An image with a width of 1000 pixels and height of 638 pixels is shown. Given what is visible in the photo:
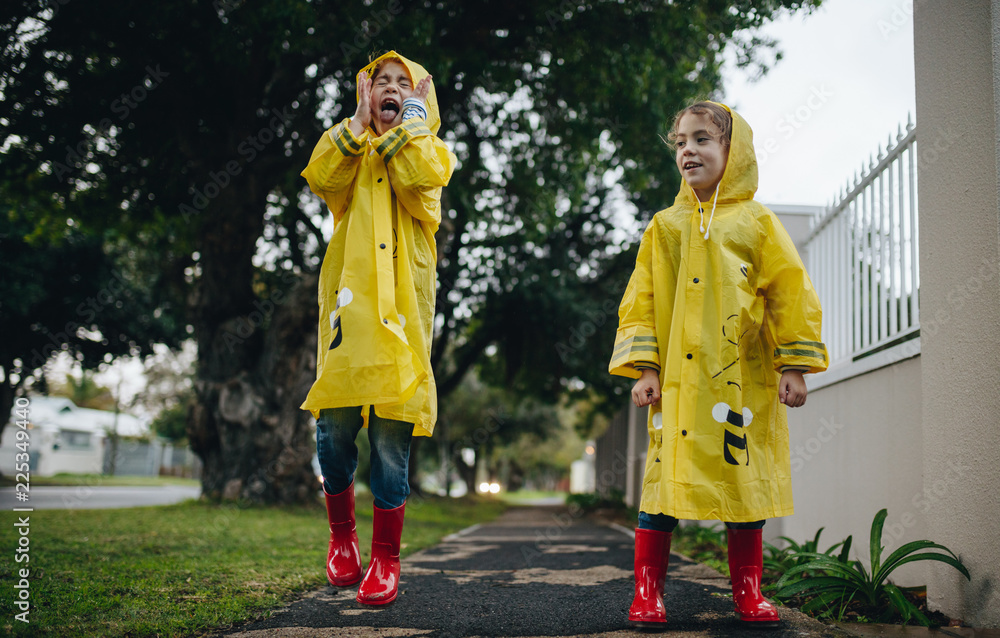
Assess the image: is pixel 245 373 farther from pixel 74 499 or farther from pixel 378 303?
pixel 378 303

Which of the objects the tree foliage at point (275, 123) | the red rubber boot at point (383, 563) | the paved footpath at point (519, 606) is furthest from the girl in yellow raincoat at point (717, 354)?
the tree foliage at point (275, 123)

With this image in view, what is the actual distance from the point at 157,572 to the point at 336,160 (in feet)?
7.95

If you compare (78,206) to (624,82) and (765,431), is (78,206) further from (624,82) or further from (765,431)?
(765,431)

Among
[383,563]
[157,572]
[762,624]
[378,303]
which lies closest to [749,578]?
[762,624]

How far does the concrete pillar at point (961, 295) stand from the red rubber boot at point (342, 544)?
93.1 inches

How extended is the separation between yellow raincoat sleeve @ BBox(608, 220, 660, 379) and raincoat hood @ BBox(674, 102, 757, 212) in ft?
1.05

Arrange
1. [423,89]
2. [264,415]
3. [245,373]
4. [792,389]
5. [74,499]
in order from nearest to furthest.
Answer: [792,389]
[423,89]
[264,415]
[245,373]
[74,499]

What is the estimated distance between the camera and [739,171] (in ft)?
9.12

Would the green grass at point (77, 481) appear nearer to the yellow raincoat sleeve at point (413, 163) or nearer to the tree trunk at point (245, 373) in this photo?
the tree trunk at point (245, 373)

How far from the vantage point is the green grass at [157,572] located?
8.16 feet

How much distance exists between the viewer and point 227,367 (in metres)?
9.83

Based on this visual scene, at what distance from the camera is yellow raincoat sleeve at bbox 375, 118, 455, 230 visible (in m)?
2.69

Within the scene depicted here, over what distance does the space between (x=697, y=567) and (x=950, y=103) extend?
289cm

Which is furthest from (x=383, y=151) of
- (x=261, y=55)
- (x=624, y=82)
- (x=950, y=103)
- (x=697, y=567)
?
(x=261, y=55)
